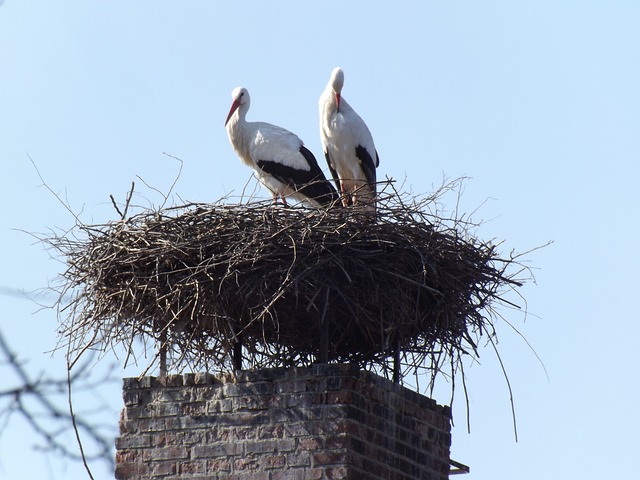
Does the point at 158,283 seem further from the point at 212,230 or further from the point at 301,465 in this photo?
the point at 301,465

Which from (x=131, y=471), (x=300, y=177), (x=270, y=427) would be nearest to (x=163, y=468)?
(x=131, y=471)

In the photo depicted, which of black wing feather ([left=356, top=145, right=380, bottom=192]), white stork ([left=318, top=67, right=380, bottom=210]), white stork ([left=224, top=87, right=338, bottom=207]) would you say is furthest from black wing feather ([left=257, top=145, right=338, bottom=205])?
black wing feather ([left=356, top=145, right=380, bottom=192])

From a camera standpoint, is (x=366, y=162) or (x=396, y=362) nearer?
(x=396, y=362)

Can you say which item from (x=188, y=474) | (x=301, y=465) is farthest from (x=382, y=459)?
(x=188, y=474)

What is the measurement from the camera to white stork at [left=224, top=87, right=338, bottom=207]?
11.4 meters

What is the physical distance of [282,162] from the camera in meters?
11.4

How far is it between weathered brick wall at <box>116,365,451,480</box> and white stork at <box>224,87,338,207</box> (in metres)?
3.39

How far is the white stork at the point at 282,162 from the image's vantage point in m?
11.4

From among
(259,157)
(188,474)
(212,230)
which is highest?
(259,157)

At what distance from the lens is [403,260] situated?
8.20 m

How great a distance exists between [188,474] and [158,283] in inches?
43.8

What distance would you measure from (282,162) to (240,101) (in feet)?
3.00

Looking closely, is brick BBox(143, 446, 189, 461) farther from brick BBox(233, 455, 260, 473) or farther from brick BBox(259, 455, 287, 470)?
brick BBox(259, 455, 287, 470)

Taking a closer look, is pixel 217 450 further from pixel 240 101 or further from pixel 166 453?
pixel 240 101
